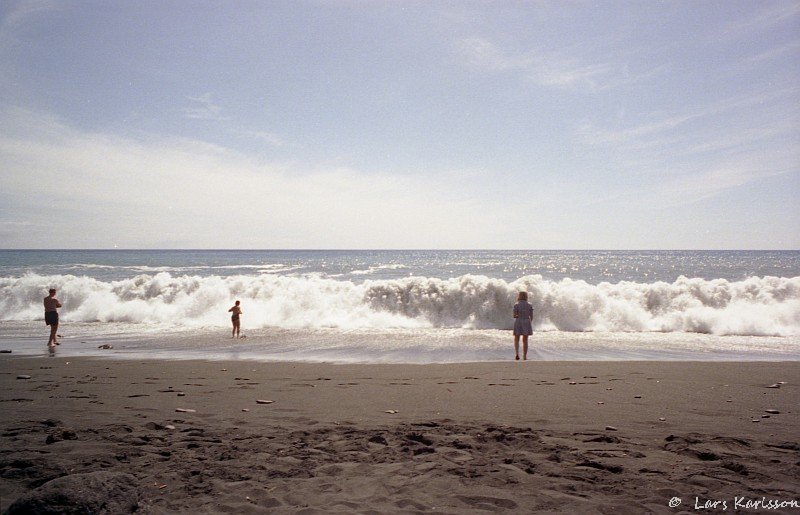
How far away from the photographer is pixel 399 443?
528cm

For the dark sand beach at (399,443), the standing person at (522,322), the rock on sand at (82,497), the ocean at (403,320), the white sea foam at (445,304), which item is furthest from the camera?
the white sea foam at (445,304)

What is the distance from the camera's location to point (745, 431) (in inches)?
224

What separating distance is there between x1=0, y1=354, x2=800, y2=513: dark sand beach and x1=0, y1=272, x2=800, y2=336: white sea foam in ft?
33.8

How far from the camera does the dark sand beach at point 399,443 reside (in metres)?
3.95

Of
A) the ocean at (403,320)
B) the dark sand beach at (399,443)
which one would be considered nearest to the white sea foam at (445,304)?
the ocean at (403,320)

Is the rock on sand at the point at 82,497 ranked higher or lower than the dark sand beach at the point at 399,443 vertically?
higher

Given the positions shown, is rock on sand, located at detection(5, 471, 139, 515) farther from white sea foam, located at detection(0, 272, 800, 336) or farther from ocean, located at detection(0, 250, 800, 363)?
white sea foam, located at detection(0, 272, 800, 336)

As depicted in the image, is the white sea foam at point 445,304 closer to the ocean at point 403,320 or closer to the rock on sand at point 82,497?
the ocean at point 403,320

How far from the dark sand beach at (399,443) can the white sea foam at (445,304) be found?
10.3 m

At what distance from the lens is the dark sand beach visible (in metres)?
3.95

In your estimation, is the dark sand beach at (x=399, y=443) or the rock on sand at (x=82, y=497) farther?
the dark sand beach at (x=399, y=443)

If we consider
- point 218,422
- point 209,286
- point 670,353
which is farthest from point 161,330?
point 670,353

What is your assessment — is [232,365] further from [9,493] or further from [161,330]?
[161,330]

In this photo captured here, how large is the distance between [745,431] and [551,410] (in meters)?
2.21
